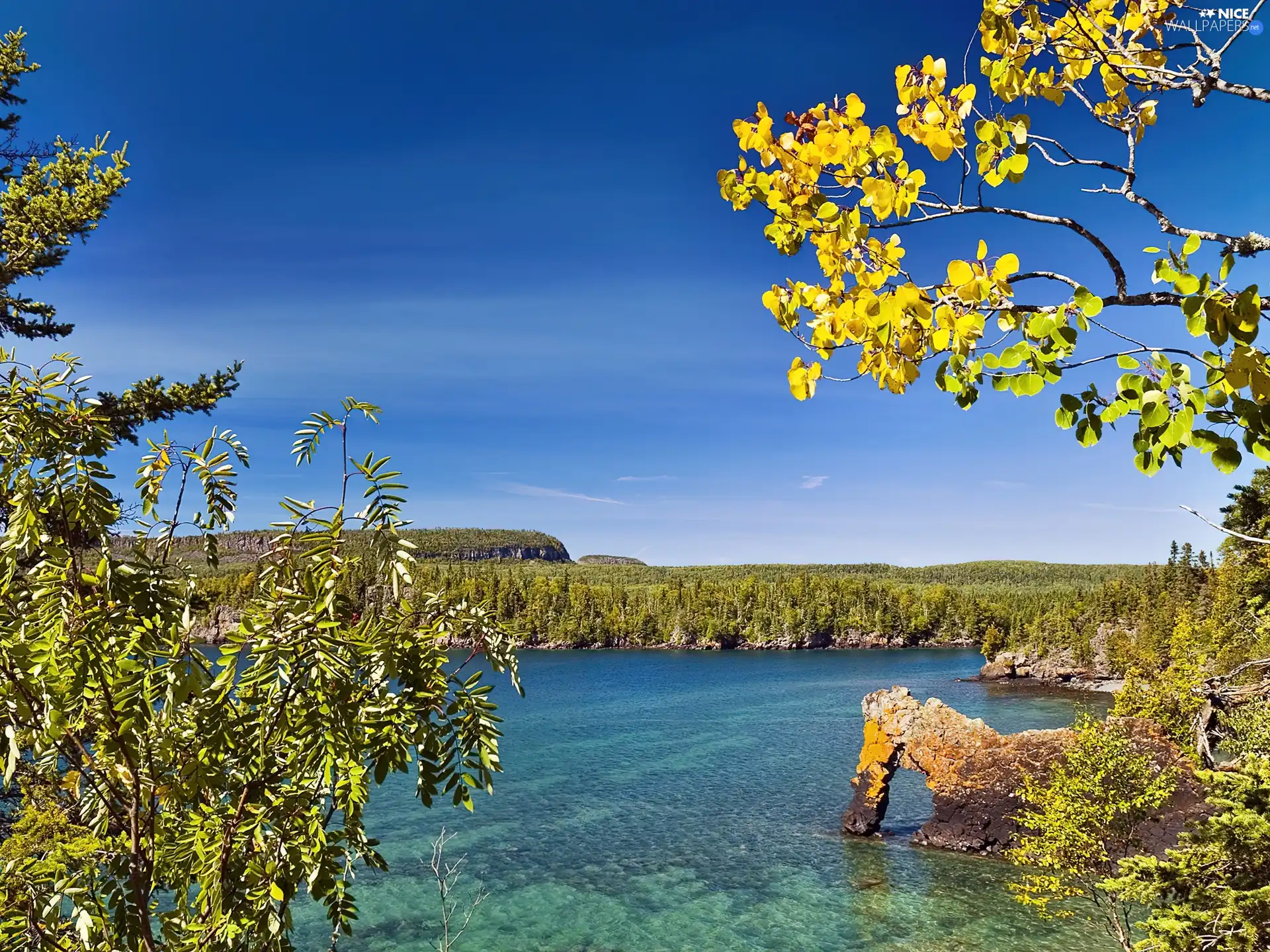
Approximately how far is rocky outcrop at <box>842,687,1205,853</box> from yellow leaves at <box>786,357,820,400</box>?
75.4ft

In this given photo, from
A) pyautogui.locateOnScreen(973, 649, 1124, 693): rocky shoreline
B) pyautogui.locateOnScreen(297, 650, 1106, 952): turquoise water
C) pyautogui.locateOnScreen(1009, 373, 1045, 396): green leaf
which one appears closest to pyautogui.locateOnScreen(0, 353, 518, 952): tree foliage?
pyautogui.locateOnScreen(1009, 373, 1045, 396): green leaf

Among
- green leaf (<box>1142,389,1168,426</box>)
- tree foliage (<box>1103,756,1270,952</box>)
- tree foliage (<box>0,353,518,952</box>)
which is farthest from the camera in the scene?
tree foliage (<box>1103,756,1270,952</box>)

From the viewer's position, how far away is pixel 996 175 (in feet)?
8.25

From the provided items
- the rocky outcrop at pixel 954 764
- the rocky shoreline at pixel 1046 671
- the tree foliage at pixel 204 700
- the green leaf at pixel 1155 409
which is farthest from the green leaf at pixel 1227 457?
the rocky shoreline at pixel 1046 671

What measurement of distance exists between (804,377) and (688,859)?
25792 millimetres

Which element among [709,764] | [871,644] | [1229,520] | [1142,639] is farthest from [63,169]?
[871,644]

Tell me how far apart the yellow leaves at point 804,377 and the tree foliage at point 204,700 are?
1727mm

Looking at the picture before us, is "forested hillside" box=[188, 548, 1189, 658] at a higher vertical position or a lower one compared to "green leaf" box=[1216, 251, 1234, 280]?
lower

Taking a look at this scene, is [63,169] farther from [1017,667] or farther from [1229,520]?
[1017,667]

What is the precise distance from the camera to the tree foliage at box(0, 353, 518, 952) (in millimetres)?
2990

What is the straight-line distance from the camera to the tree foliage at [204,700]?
2990 mm

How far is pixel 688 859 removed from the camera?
81.1 feet

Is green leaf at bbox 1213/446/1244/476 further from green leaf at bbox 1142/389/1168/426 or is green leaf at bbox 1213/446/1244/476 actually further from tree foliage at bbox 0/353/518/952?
tree foliage at bbox 0/353/518/952

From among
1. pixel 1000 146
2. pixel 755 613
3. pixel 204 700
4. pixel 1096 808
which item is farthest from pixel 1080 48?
pixel 755 613
